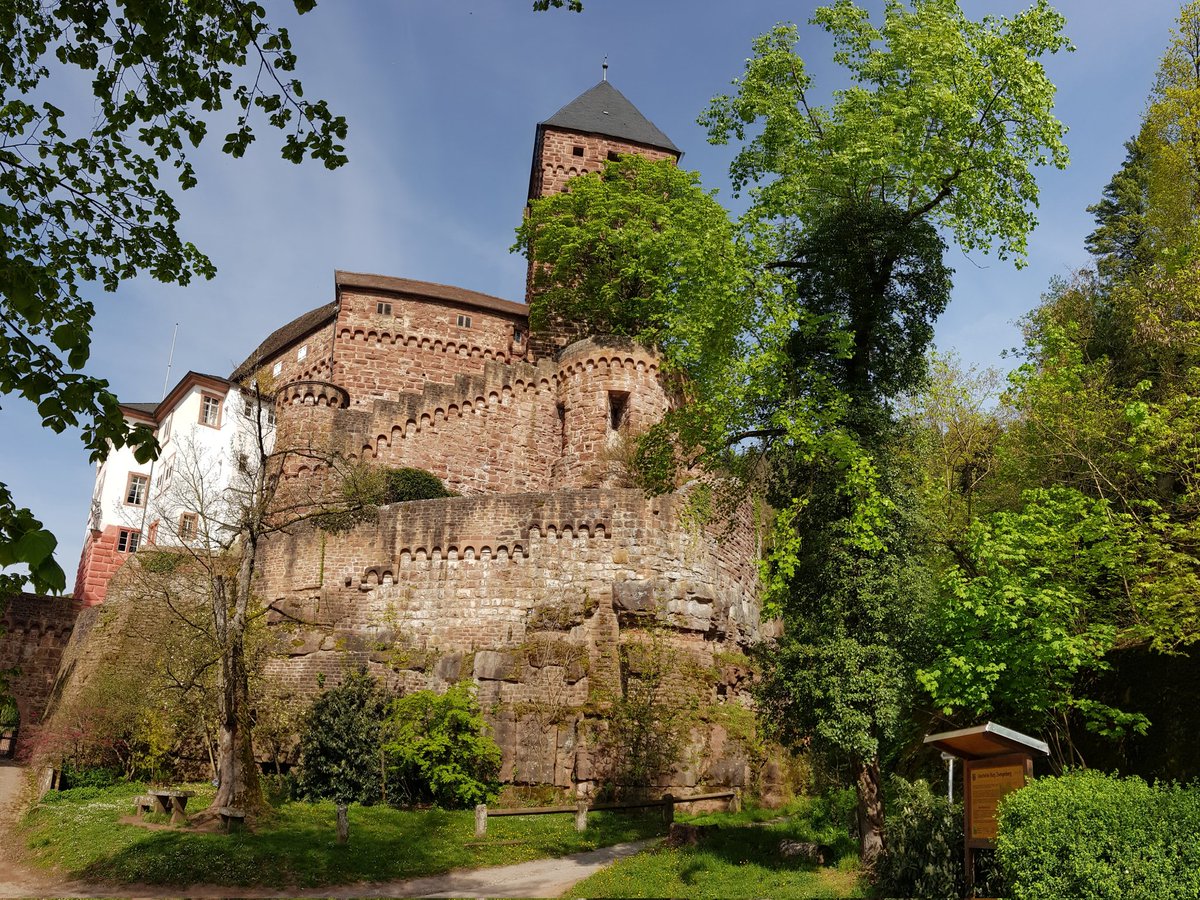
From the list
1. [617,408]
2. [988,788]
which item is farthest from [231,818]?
[617,408]

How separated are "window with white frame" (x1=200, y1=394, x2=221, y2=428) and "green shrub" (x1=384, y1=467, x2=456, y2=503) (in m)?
10.3

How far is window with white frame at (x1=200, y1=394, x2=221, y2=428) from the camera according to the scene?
123ft

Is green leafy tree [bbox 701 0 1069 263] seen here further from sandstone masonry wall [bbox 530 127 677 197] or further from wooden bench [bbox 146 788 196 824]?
sandstone masonry wall [bbox 530 127 677 197]

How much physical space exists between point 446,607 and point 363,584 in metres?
2.42

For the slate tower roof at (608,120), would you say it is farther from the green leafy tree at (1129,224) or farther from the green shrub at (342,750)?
the green shrub at (342,750)

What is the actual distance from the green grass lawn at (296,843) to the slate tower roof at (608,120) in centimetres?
3199

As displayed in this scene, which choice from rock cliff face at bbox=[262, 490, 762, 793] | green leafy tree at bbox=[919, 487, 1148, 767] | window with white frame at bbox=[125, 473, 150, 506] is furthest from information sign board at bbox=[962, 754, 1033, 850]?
window with white frame at bbox=[125, 473, 150, 506]

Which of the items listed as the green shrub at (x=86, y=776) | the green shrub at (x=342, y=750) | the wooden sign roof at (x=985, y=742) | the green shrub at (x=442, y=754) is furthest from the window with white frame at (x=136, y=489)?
the wooden sign roof at (x=985, y=742)

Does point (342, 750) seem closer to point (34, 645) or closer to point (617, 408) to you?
point (617, 408)

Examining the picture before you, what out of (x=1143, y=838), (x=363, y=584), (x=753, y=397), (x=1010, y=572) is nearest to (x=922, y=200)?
(x=753, y=397)

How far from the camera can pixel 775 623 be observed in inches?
1200

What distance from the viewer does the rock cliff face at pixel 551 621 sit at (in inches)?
867

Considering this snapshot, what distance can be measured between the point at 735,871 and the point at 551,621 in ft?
32.2

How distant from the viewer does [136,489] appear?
39.9 meters
